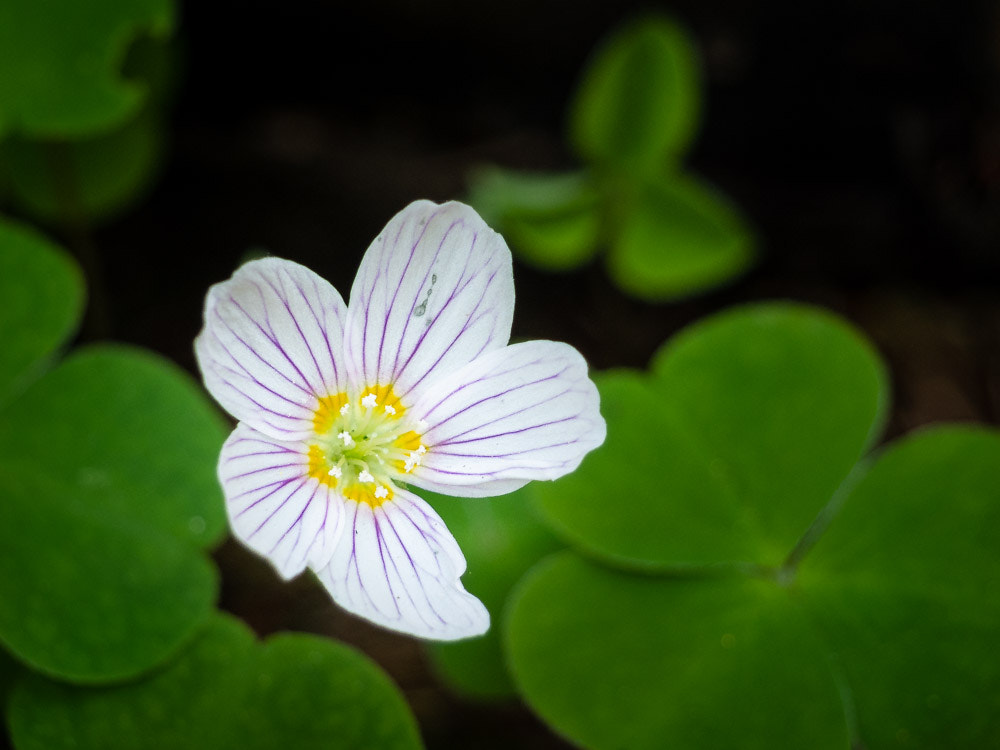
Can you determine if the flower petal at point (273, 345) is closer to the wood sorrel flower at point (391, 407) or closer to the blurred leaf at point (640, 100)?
the wood sorrel flower at point (391, 407)

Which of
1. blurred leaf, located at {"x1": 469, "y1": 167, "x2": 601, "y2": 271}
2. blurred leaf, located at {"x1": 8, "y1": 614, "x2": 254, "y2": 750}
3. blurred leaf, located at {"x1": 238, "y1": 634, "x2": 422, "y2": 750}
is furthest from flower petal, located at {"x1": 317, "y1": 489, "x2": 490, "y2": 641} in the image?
blurred leaf, located at {"x1": 469, "y1": 167, "x2": 601, "y2": 271}

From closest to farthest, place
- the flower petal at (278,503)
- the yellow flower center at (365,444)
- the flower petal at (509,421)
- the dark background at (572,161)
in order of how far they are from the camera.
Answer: the flower petal at (278,503), the flower petal at (509,421), the yellow flower center at (365,444), the dark background at (572,161)

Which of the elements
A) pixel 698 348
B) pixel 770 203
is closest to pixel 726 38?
pixel 770 203

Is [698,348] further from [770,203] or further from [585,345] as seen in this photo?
[770,203]

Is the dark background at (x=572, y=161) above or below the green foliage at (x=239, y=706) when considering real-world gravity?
above

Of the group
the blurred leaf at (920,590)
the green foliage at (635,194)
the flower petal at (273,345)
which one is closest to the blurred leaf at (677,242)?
the green foliage at (635,194)

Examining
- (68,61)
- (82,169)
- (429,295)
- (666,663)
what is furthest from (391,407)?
(82,169)

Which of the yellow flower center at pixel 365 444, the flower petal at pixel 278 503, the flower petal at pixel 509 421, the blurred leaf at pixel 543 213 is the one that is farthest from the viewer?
the blurred leaf at pixel 543 213
